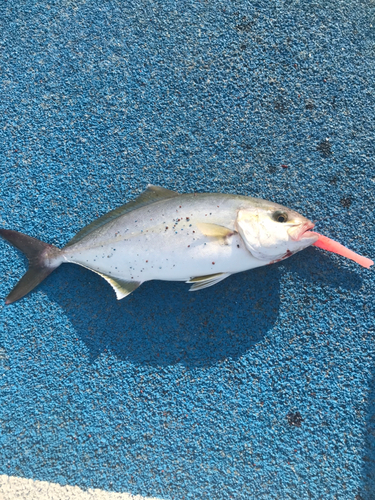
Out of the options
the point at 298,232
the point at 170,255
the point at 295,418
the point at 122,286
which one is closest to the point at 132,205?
the point at 170,255

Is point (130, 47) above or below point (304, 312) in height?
above

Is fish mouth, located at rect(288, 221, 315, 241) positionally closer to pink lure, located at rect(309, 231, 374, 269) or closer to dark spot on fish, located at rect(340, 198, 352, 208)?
pink lure, located at rect(309, 231, 374, 269)

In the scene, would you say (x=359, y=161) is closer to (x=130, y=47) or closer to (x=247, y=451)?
(x=130, y=47)

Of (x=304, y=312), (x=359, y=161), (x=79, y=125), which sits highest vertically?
(x=79, y=125)

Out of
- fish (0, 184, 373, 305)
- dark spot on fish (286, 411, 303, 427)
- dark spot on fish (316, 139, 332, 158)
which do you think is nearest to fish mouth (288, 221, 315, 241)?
fish (0, 184, 373, 305)

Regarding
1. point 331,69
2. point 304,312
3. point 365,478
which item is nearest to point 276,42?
point 331,69

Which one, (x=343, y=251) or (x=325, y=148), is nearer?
(x=343, y=251)

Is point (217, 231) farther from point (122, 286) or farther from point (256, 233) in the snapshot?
point (122, 286)
